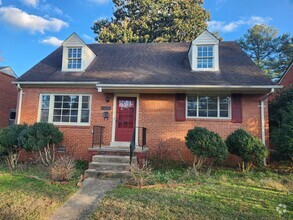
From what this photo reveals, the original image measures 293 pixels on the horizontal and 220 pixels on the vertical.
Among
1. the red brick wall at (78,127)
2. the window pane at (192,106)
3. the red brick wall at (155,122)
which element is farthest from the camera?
the red brick wall at (78,127)

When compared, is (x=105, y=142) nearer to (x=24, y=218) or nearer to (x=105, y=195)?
(x=105, y=195)

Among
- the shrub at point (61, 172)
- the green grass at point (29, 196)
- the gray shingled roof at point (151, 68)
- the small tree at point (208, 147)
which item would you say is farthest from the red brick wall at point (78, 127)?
the small tree at point (208, 147)

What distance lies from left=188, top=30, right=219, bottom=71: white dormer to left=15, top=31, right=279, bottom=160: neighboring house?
0.14 ft

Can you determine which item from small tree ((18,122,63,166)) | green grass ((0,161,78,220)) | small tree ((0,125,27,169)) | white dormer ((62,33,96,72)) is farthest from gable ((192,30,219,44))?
small tree ((0,125,27,169))

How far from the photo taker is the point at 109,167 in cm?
673

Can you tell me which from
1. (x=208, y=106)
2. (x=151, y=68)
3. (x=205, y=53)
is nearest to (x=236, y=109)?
(x=208, y=106)

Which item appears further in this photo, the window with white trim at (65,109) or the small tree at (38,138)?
the window with white trim at (65,109)

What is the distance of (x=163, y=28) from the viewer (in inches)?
850

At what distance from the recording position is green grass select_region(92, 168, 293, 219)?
3.72m

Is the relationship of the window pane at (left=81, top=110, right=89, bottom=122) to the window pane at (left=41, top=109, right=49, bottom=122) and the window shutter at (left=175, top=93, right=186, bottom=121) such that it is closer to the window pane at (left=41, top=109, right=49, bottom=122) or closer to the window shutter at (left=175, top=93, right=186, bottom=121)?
the window pane at (left=41, top=109, right=49, bottom=122)

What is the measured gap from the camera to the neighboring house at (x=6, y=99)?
1427 centimetres

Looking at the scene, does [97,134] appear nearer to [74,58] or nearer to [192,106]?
[74,58]

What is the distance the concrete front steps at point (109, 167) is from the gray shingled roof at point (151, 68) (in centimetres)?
314

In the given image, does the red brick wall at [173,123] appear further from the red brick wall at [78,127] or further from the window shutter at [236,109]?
the red brick wall at [78,127]
